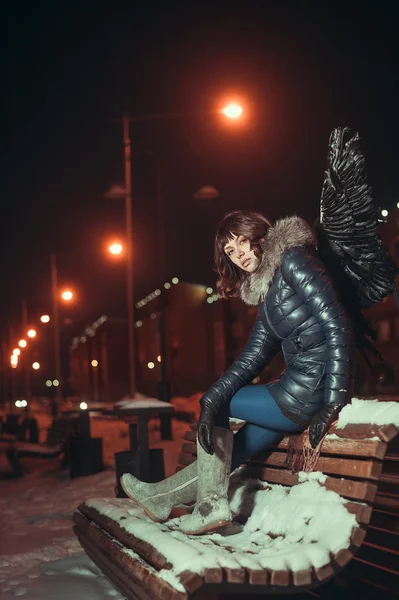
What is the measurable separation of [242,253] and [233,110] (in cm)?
1050

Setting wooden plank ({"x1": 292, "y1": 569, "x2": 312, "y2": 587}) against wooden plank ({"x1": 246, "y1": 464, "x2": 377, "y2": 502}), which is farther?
wooden plank ({"x1": 246, "y1": 464, "x2": 377, "y2": 502})

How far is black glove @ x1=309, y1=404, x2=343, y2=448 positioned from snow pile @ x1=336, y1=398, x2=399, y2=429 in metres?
0.05

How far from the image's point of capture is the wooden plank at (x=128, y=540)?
3221mm

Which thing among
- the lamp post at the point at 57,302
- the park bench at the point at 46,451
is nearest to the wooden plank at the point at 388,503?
the park bench at the point at 46,451

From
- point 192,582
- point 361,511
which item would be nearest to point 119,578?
point 192,582

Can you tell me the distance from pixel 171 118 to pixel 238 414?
1142 centimetres

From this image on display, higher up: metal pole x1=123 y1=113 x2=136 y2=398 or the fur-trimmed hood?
metal pole x1=123 y1=113 x2=136 y2=398

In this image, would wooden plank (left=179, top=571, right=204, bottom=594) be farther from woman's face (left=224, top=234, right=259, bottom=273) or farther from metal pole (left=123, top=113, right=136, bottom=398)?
metal pole (left=123, top=113, right=136, bottom=398)

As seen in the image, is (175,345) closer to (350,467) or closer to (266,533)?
(266,533)

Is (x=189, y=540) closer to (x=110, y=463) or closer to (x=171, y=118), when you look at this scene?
(x=110, y=463)

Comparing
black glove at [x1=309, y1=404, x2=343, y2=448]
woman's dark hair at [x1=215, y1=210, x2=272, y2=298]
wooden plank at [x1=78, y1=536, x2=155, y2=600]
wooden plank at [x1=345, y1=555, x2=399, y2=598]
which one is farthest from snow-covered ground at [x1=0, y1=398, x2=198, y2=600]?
woman's dark hair at [x1=215, y1=210, x2=272, y2=298]

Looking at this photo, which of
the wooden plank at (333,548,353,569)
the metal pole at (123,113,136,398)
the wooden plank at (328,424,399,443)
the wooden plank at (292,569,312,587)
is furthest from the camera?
the metal pole at (123,113,136,398)

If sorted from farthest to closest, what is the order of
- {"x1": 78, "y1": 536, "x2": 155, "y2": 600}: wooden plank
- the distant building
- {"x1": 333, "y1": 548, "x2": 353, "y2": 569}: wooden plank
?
the distant building
{"x1": 78, "y1": 536, "x2": 155, "y2": 600}: wooden plank
{"x1": 333, "y1": 548, "x2": 353, "y2": 569}: wooden plank

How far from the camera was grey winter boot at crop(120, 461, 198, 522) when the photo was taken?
14.0 feet
